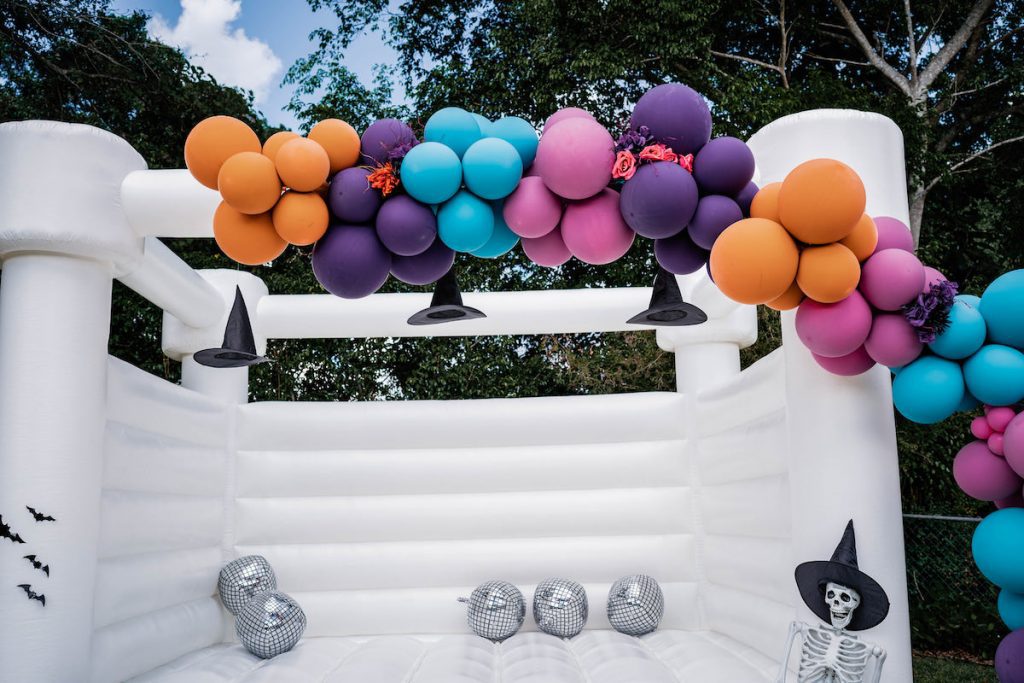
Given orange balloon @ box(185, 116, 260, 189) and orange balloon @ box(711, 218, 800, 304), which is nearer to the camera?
orange balloon @ box(711, 218, 800, 304)

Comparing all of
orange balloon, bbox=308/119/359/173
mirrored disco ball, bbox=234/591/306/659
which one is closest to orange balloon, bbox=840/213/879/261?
orange balloon, bbox=308/119/359/173

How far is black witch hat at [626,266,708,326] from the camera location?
9.39 feet

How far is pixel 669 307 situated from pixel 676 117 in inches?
35.6

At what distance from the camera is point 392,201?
7.30 ft

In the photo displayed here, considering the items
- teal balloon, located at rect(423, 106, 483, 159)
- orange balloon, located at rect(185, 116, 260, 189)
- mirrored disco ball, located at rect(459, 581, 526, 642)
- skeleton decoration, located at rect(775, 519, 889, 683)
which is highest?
teal balloon, located at rect(423, 106, 483, 159)

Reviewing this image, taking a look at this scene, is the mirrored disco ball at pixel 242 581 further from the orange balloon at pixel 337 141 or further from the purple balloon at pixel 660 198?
the purple balloon at pixel 660 198

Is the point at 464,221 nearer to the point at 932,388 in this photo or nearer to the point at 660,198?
the point at 660,198

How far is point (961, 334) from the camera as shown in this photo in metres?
2.13

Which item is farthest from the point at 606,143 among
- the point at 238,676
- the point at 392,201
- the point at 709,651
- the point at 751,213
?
the point at 238,676

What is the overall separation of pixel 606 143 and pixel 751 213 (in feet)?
1.46

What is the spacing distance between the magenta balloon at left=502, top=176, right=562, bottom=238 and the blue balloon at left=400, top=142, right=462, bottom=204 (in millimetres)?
180

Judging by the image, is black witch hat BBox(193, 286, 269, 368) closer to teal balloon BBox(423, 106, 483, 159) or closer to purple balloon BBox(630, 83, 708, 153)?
teal balloon BBox(423, 106, 483, 159)

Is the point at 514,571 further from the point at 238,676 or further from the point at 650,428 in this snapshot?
the point at 238,676

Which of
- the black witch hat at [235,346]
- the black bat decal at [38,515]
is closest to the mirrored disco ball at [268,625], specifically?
the black witch hat at [235,346]
